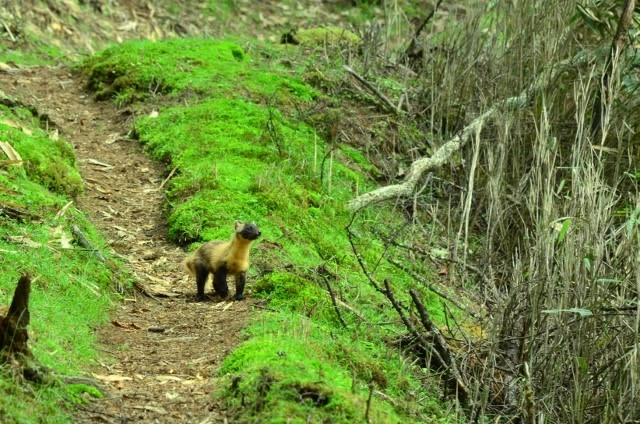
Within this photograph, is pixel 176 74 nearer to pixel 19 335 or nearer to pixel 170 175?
pixel 170 175

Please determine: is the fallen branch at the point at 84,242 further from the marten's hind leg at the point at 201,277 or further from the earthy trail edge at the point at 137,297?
the marten's hind leg at the point at 201,277

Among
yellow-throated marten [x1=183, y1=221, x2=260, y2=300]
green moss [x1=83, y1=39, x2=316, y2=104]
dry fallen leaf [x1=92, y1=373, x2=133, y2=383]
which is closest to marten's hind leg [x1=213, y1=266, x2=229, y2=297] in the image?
yellow-throated marten [x1=183, y1=221, x2=260, y2=300]

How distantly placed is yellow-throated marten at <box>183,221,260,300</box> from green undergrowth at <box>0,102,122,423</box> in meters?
0.69

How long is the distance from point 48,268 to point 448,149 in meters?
5.29

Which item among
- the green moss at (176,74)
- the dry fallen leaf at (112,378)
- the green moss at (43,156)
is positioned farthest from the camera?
the green moss at (176,74)

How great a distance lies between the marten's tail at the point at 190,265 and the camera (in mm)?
7906

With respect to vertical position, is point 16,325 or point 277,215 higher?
point 16,325

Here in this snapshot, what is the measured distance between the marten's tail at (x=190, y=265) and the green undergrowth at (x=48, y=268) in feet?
2.14

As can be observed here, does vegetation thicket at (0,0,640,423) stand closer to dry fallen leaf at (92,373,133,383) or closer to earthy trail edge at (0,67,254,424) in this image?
earthy trail edge at (0,67,254,424)

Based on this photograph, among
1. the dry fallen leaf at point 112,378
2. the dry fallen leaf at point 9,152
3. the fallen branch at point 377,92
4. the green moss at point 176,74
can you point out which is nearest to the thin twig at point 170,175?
the dry fallen leaf at point 9,152

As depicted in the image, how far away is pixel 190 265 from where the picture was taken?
794 centimetres

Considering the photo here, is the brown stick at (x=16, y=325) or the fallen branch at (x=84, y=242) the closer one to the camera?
the brown stick at (x=16, y=325)

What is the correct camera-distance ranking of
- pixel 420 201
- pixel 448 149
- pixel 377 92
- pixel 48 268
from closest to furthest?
pixel 48 268 < pixel 448 149 < pixel 420 201 < pixel 377 92

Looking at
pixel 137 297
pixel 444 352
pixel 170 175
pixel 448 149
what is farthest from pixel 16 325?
pixel 448 149
